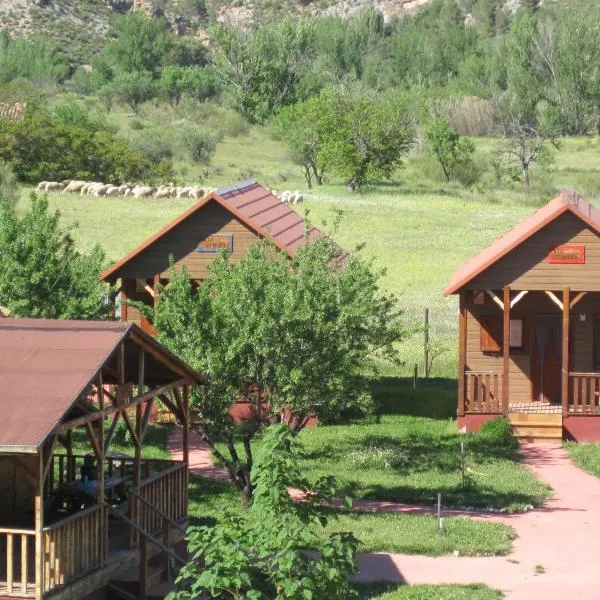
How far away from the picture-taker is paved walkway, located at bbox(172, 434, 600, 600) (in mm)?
17797

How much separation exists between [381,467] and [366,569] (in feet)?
18.5

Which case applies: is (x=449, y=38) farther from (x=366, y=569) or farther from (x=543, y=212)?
(x=366, y=569)

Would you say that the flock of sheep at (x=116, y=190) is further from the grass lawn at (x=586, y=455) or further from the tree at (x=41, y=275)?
the grass lawn at (x=586, y=455)

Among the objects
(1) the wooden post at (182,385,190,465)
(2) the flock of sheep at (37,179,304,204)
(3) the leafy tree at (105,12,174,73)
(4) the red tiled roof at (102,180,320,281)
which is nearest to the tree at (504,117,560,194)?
(2) the flock of sheep at (37,179,304,204)

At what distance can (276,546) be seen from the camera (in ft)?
47.4

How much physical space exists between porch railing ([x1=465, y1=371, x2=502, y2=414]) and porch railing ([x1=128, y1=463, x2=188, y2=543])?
398 inches

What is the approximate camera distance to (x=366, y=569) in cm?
1831

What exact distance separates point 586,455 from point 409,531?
6.63 m

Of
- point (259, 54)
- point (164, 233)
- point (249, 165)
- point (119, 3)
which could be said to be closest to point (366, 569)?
point (164, 233)

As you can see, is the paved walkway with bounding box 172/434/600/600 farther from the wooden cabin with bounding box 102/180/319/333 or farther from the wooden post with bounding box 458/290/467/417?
the wooden cabin with bounding box 102/180/319/333

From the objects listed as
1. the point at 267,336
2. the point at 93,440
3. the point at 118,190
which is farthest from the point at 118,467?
the point at 118,190

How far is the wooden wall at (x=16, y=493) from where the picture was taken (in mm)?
16438

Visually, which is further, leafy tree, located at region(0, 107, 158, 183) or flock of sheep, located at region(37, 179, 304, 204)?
leafy tree, located at region(0, 107, 158, 183)

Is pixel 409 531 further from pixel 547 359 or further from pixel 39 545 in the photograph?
pixel 547 359
